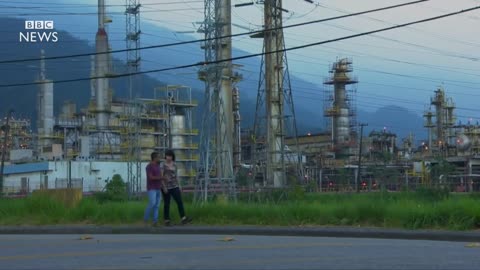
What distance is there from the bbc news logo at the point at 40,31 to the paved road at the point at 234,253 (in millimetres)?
48808

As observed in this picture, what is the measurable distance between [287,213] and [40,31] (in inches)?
2214

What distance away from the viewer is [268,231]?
49.2ft

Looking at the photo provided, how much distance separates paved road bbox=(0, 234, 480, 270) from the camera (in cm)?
948

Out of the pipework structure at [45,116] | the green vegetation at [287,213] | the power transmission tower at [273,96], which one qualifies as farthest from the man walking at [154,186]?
the pipework structure at [45,116]

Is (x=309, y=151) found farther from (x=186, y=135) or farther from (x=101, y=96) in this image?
(x=101, y=96)

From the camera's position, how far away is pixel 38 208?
60.0ft

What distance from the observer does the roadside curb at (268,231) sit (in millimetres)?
13664

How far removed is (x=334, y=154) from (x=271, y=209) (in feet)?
190

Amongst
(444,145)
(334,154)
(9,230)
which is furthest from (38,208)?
(444,145)

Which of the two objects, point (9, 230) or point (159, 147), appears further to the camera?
point (159, 147)

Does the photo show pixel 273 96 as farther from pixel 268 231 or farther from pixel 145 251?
pixel 145 251

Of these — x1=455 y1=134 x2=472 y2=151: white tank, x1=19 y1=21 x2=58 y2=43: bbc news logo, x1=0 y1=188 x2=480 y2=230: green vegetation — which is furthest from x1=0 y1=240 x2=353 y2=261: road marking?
x1=455 y1=134 x2=472 y2=151: white tank

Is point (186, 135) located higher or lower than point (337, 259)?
higher

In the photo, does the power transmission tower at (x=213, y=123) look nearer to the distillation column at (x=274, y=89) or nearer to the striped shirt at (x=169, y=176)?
the striped shirt at (x=169, y=176)
